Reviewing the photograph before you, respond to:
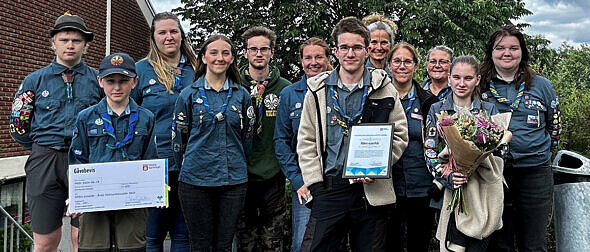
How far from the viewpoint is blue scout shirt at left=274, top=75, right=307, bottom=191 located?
4000 mm

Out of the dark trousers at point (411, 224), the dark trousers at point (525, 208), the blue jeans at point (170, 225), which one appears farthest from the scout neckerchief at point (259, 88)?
the dark trousers at point (525, 208)

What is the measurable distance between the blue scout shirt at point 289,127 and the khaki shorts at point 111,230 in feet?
3.88

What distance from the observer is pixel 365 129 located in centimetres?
337

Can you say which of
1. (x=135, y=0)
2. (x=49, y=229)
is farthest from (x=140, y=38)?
(x=49, y=229)

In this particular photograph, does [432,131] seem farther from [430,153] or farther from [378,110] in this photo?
[378,110]

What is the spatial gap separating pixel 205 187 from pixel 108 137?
2.56ft

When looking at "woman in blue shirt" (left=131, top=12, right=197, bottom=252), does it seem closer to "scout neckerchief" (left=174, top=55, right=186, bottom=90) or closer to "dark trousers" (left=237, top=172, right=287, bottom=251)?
"scout neckerchief" (left=174, top=55, right=186, bottom=90)

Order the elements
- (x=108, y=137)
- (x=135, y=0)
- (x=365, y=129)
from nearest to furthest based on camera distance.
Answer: (x=365, y=129) → (x=108, y=137) → (x=135, y=0)

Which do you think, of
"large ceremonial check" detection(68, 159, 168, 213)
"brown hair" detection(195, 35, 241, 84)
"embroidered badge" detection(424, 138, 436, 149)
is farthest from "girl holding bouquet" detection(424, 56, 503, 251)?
"large ceremonial check" detection(68, 159, 168, 213)

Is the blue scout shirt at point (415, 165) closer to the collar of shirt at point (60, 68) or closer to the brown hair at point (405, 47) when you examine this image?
the brown hair at point (405, 47)

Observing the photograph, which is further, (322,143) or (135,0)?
(135,0)

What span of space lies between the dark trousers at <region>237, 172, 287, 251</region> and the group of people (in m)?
0.01

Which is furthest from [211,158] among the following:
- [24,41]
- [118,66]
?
[24,41]

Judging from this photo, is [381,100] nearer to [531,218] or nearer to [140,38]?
[531,218]
